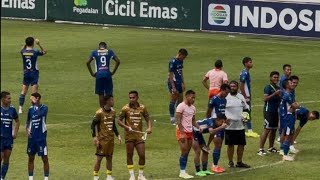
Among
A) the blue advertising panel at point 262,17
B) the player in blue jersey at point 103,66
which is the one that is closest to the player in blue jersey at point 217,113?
the player in blue jersey at point 103,66

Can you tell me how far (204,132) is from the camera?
2369 cm

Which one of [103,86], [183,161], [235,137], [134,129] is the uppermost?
[103,86]

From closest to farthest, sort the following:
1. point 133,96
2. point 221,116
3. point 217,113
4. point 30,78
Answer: point 133,96 → point 221,116 → point 217,113 → point 30,78

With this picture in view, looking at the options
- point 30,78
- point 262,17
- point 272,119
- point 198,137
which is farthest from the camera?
point 262,17

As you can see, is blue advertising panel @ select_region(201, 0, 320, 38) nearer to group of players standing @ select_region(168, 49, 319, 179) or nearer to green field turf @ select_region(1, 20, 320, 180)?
green field turf @ select_region(1, 20, 320, 180)

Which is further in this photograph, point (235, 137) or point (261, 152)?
point (261, 152)

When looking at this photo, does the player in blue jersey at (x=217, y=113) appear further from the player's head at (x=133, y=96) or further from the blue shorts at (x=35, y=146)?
the blue shorts at (x=35, y=146)

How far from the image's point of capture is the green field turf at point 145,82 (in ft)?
81.3

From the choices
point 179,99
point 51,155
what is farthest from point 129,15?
point 51,155

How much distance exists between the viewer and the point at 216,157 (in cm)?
2392

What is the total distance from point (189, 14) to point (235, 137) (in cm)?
3070

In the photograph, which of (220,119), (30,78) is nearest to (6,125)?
(220,119)

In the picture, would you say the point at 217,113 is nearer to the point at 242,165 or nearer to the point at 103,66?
the point at 242,165

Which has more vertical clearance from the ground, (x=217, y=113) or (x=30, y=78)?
(x=30, y=78)
